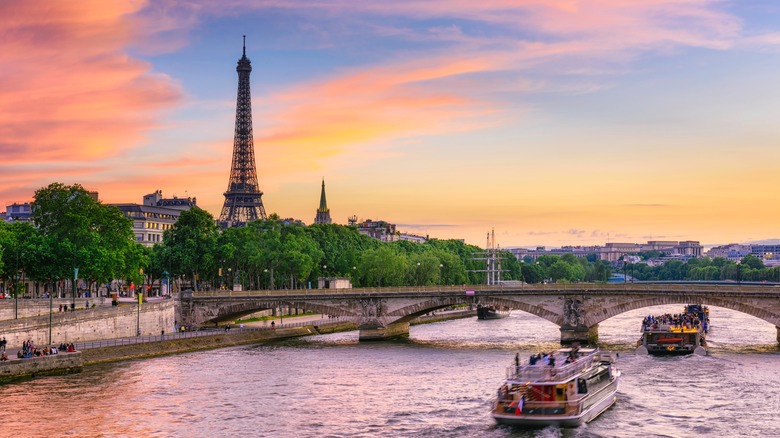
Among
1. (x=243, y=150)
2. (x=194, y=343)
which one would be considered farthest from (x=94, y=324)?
(x=243, y=150)

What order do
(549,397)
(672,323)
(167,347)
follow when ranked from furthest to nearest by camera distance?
(672,323), (167,347), (549,397)

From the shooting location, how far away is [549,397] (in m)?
55.2

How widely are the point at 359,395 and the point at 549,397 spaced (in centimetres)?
1292

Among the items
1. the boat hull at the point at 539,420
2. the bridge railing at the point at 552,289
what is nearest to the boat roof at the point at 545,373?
the boat hull at the point at 539,420

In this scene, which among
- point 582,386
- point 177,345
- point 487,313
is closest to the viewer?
point 582,386

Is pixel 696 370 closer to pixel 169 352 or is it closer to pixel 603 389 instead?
pixel 603 389

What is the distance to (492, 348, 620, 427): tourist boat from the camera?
54000 millimetres

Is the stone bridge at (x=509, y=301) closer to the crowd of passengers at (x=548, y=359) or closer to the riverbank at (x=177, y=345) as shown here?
the riverbank at (x=177, y=345)

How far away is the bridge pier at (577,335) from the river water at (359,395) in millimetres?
4527

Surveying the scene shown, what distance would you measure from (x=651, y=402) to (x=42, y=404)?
34440 mm

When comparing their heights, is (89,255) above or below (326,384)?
above

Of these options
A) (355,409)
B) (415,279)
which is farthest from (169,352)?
(415,279)

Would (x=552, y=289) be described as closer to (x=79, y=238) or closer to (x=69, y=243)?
(x=69, y=243)

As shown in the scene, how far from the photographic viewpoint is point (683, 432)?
5197 cm
